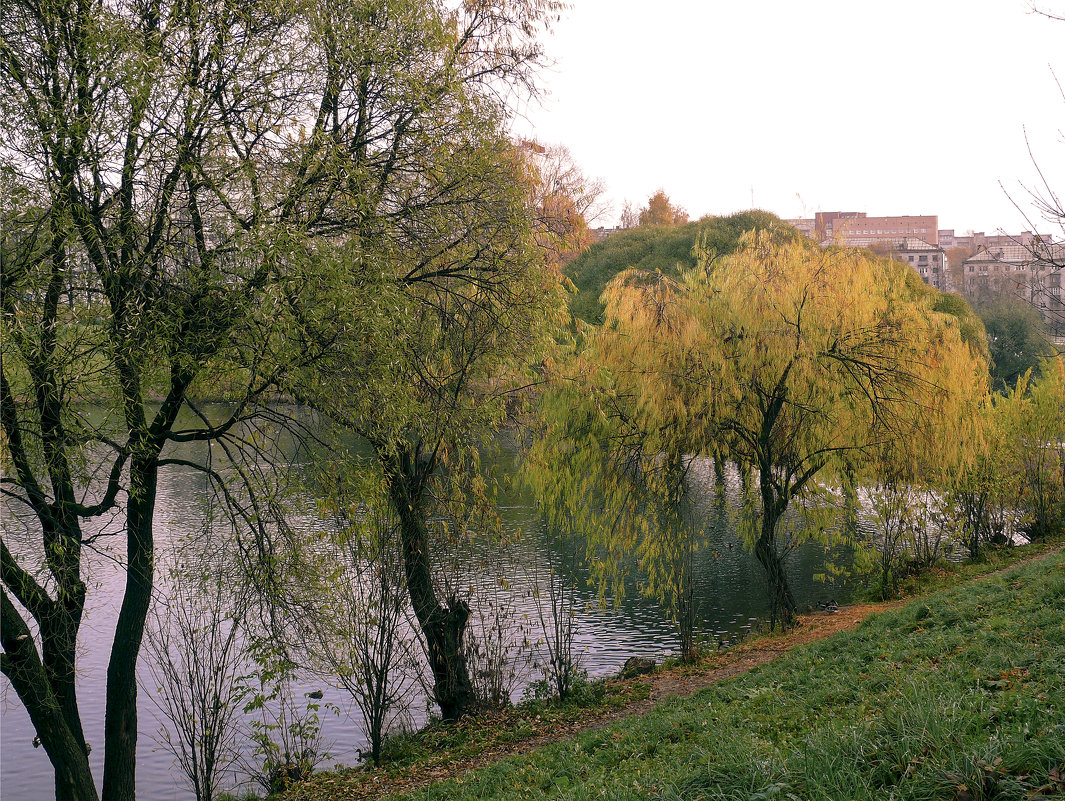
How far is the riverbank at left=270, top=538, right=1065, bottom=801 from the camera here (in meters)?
4.13

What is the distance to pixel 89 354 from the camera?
6.80m

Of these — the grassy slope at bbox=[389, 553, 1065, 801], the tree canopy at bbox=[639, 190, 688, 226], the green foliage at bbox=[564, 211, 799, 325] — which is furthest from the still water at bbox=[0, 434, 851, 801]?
the tree canopy at bbox=[639, 190, 688, 226]

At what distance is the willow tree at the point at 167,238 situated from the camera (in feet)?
22.9

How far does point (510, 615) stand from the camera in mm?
13055

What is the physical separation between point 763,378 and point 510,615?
566 cm

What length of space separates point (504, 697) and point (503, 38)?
29.7ft

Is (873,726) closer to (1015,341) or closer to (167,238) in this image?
(167,238)

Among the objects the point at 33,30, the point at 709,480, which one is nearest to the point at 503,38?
the point at 33,30

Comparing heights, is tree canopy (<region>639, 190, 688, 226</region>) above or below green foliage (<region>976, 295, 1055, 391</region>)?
above

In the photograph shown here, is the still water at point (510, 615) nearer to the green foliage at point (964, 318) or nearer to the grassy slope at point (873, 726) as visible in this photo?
the grassy slope at point (873, 726)

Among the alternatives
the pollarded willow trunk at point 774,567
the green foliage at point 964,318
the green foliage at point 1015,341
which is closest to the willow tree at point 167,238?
the pollarded willow trunk at point 774,567

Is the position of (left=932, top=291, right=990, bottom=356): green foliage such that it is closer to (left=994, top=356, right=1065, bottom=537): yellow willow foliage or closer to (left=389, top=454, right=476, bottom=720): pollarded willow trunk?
(left=994, top=356, right=1065, bottom=537): yellow willow foliage

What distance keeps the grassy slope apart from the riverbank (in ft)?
0.05

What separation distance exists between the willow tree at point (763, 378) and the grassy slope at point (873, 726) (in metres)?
3.46
